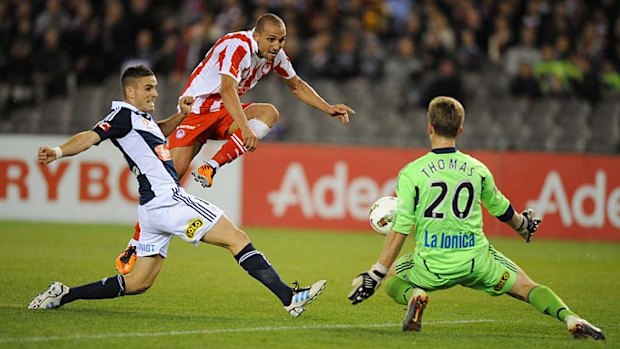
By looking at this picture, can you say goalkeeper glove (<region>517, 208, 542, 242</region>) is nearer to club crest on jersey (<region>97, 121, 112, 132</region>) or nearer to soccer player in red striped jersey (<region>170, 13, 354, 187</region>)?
soccer player in red striped jersey (<region>170, 13, 354, 187</region>)

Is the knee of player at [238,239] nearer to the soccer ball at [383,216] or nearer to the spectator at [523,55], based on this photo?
the soccer ball at [383,216]

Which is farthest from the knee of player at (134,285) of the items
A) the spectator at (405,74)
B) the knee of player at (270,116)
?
the spectator at (405,74)

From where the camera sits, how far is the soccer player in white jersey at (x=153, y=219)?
8336 mm

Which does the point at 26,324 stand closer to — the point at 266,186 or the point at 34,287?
the point at 34,287

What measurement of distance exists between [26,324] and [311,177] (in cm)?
1060

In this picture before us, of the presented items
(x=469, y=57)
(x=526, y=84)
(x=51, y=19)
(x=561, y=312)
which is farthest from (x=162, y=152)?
(x=51, y=19)

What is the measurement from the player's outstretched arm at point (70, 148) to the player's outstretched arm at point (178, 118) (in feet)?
3.26

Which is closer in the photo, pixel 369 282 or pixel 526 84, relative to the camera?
pixel 369 282

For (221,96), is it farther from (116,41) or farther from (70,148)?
(116,41)

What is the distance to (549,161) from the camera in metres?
18.1

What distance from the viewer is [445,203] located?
7527mm

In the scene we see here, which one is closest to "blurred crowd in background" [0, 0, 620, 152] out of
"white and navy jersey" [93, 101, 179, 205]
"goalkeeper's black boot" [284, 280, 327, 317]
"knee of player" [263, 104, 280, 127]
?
"knee of player" [263, 104, 280, 127]

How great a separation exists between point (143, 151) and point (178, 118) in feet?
2.47

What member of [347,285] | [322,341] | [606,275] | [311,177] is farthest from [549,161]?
[322,341]
